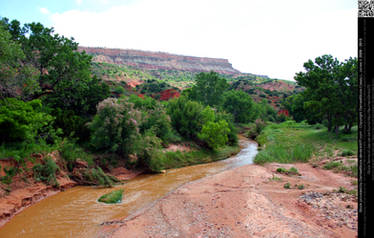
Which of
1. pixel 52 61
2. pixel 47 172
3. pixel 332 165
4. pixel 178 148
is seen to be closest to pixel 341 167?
pixel 332 165

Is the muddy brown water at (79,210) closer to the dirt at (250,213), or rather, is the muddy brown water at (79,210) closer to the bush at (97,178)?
the bush at (97,178)

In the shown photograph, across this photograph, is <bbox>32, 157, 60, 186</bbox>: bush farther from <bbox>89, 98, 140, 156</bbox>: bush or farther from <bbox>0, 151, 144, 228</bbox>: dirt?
<bbox>89, 98, 140, 156</bbox>: bush

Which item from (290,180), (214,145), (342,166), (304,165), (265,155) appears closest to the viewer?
(290,180)

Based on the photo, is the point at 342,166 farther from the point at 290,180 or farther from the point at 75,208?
the point at 75,208

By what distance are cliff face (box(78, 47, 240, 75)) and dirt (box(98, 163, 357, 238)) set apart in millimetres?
117683

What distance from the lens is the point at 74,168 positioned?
18719mm

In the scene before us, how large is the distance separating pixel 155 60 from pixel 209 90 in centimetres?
10279

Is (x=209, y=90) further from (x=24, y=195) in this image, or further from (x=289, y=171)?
(x=24, y=195)

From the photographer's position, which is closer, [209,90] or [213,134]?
[213,134]

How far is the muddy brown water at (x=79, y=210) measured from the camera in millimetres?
10875

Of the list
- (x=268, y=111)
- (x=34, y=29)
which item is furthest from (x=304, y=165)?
(x=268, y=111)

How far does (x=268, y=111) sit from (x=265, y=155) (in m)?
52.6

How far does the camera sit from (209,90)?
56.4 metres

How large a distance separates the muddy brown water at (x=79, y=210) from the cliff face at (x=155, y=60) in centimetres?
11214
